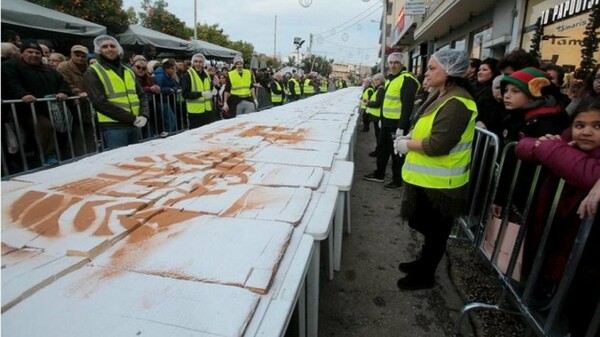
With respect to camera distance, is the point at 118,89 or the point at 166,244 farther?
the point at 118,89

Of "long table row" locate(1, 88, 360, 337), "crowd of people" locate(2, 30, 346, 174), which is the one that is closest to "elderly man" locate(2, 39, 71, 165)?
"crowd of people" locate(2, 30, 346, 174)

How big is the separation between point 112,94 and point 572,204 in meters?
4.08

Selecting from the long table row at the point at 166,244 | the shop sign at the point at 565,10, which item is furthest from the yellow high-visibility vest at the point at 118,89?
the shop sign at the point at 565,10

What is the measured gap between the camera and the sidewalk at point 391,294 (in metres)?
2.20

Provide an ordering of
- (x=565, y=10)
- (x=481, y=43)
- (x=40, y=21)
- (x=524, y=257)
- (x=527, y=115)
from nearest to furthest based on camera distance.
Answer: (x=524, y=257), (x=527, y=115), (x=565, y=10), (x=40, y=21), (x=481, y=43)

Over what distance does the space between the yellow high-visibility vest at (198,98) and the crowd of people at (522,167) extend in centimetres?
434

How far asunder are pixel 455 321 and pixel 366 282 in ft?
2.14

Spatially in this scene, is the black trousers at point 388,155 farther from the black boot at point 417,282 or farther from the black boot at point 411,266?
the black boot at point 417,282

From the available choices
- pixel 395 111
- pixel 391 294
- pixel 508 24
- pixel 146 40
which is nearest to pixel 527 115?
pixel 391 294

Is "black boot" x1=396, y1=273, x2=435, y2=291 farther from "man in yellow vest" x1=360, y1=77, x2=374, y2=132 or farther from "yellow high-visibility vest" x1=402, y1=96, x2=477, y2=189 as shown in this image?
"man in yellow vest" x1=360, y1=77, x2=374, y2=132

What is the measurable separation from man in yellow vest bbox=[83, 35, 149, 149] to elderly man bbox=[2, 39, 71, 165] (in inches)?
31.5

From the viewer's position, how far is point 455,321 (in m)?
2.27

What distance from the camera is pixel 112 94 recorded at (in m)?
3.88

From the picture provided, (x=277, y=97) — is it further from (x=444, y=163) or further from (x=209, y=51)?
(x=444, y=163)
